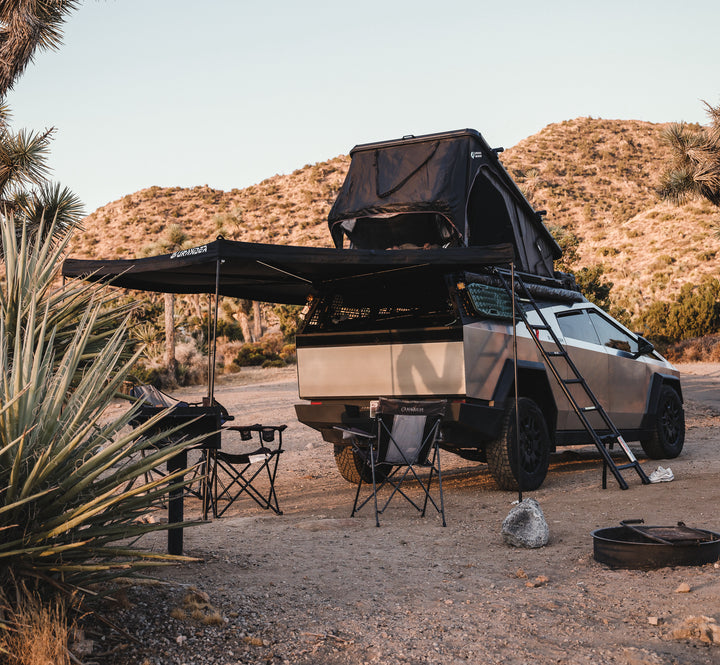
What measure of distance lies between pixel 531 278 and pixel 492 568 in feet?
14.2

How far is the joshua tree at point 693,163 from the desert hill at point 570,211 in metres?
19.9

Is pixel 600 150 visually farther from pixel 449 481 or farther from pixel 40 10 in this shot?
pixel 449 481

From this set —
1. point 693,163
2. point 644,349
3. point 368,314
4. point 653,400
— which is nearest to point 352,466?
point 368,314

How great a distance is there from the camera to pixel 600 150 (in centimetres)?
6812

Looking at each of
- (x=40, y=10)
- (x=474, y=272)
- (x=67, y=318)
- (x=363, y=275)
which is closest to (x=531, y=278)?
(x=474, y=272)

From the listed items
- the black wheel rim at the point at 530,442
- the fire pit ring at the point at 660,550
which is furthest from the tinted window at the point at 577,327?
the fire pit ring at the point at 660,550

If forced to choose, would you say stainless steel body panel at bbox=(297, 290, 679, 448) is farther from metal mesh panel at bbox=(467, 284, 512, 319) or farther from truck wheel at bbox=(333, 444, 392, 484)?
truck wheel at bbox=(333, 444, 392, 484)

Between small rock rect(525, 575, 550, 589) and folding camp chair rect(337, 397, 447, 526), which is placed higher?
folding camp chair rect(337, 397, 447, 526)

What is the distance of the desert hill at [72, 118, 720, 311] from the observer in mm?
45938

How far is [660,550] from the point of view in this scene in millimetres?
4488

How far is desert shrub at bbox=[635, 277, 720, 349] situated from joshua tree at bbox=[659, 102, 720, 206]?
27.3ft

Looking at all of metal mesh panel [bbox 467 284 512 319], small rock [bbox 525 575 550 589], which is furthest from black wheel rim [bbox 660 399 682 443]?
small rock [bbox 525 575 550 589]

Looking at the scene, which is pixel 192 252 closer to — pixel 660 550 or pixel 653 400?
pixel 660 550

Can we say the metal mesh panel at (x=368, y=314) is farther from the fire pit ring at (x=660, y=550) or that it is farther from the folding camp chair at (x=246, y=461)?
the fire pit ring at (x=660, y=550)
